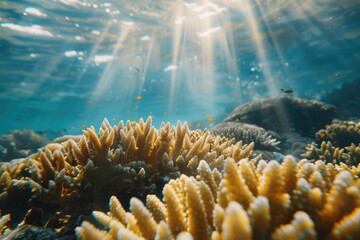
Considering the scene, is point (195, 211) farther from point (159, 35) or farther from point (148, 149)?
point (159, 35)

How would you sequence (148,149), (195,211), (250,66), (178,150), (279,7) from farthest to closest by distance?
(250,66) → (279,7) → (178,150) → (148,149) → (195,211)

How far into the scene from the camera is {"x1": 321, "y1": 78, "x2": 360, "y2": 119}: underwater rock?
20.2 m

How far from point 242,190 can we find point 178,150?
7.88ft

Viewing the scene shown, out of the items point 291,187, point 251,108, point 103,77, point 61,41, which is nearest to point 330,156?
point 251,108

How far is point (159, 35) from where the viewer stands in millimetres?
19703

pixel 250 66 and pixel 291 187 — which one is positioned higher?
pixel 250 66

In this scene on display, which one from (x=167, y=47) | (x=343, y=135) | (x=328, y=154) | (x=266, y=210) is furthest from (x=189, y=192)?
(x=167, y=47)

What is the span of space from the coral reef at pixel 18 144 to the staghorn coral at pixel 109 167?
15.3 m

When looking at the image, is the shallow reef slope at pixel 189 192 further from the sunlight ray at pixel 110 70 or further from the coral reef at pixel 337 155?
the sunlight ray at pixel 110 70

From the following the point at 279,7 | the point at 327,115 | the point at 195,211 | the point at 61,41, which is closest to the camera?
the point at 195,211

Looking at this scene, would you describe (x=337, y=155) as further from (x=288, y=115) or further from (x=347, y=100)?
(x=347, y=100)

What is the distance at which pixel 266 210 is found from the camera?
118 centimetres

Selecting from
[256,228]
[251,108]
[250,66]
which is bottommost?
[256,228]

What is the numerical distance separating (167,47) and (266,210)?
2292cm
